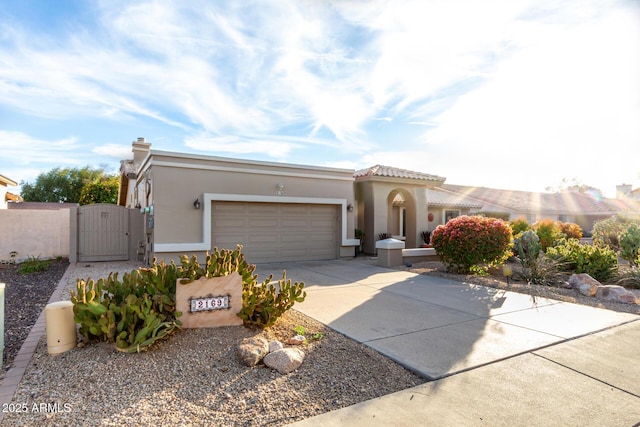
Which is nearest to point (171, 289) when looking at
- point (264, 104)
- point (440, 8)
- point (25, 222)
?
point (440, 8)

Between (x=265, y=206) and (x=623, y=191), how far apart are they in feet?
142

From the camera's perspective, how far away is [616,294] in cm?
785

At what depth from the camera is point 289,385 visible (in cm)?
370

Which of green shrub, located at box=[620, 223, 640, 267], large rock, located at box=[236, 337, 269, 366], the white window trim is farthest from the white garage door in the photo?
green shrub, located at box=[620, 223, 640, 267]

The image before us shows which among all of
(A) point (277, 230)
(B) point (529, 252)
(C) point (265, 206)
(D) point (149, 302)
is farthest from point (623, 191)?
(D) point (149, 302)

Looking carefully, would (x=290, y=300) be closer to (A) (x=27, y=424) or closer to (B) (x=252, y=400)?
(B) (x=252, y=400)

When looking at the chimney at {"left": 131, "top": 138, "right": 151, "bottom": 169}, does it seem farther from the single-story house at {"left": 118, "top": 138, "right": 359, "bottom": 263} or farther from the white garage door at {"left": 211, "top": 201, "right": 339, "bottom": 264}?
the white garage door at {"left": 211, "top": 201, "right": 339, "bottom": 264}

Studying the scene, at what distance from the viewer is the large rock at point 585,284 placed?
8445 mm

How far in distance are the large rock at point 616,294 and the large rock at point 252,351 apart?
7654mm

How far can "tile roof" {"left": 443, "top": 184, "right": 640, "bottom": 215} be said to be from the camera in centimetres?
3158

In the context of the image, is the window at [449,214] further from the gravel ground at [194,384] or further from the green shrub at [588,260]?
the gravel ground at [194,384]

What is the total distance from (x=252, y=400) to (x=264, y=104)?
33.4 ft

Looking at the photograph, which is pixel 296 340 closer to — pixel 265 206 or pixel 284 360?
pixel 284 360

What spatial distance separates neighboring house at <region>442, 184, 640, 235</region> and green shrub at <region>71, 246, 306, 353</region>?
27.4 m
